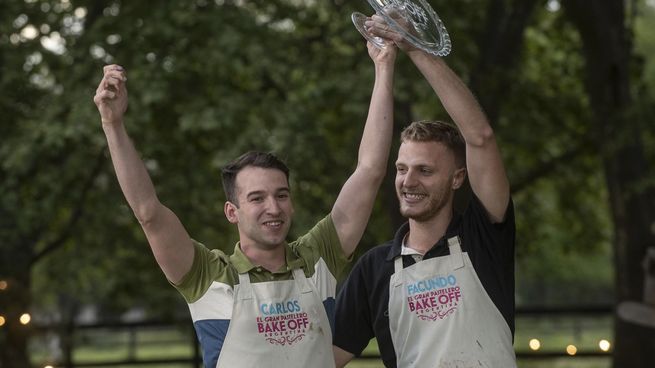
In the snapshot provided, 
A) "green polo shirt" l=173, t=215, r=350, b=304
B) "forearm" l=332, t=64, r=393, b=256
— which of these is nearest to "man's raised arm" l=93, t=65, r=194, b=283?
"green polo shirt" l=173, t=215, r=350, b=304

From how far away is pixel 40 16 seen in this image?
11.3 m

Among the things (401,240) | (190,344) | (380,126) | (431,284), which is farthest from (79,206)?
(190,344)

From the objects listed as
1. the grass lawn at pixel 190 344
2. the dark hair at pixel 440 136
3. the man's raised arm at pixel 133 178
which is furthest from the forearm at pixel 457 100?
the grass lawn at pixel 190 344

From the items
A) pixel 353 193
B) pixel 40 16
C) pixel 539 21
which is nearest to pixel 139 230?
pixel 40 16

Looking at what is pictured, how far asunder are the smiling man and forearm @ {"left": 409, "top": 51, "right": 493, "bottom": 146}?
0.63 meters

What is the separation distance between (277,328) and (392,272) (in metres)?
0.54

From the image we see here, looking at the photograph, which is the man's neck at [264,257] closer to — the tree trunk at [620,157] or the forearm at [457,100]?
the forearm at [457,100]

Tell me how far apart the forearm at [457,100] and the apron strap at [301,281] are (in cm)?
75

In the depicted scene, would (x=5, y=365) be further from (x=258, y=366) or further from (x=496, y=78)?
(x=258, y=366)

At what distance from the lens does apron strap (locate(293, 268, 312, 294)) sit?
4000mm

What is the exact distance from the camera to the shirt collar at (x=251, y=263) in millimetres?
3964

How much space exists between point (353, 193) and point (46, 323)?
11.0m

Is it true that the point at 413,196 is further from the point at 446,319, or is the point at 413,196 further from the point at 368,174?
the point at 446,319

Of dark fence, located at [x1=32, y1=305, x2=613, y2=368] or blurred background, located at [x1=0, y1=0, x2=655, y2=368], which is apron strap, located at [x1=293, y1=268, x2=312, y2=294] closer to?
blurred background, located at [x1=0, y1=0, x2=655, y2=368]
